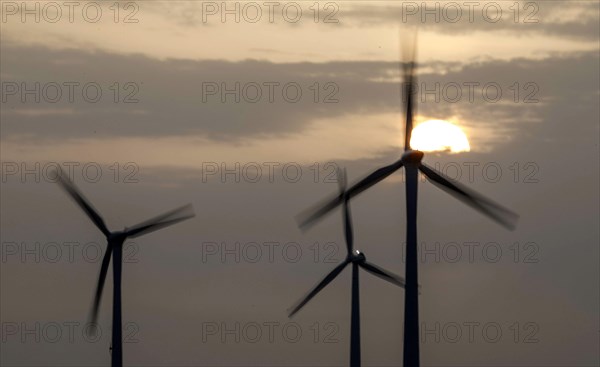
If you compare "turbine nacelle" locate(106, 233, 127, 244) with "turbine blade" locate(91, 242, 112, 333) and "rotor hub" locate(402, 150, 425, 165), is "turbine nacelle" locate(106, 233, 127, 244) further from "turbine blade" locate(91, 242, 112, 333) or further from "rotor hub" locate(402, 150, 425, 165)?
"rotor hub" locate(402, 150, 425, 165)

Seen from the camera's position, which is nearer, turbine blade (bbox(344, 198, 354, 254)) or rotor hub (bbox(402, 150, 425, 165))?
rotor hub (bbox(402, 150, 425, 165))

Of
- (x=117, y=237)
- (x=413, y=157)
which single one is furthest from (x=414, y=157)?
(x=117, y=237)

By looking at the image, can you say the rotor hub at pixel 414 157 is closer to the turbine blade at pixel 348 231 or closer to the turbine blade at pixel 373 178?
the turbine blade at pixel 373 178

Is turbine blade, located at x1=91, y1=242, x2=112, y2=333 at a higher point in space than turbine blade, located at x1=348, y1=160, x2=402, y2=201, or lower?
lower

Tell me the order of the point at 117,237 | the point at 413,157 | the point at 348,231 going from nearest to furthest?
the point at 413,157, the point at 117,237, the point at 348,231

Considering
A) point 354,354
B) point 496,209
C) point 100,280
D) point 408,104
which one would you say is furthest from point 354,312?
point 496,209

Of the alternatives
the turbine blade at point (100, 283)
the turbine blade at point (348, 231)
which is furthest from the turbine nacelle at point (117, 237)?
the turbine blade at point (348, 231)

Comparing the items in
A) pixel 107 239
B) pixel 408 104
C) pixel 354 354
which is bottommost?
pixel 354 354

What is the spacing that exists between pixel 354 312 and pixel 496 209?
1400 inches

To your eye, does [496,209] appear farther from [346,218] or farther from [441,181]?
[346,218]

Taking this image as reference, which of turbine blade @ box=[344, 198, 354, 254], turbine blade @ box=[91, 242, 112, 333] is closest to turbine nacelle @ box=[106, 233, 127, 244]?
turbine blade @ box=[91, 242, 112, 333]

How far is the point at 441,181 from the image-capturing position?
8950 centimetres

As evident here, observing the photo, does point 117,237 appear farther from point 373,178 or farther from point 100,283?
point 373,178

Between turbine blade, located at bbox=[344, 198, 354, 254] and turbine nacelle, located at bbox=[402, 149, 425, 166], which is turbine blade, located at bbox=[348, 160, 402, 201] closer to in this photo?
turbine nacelle, located at bbox=[402, 149, 425, 166]
